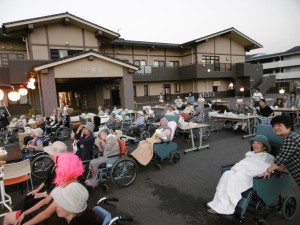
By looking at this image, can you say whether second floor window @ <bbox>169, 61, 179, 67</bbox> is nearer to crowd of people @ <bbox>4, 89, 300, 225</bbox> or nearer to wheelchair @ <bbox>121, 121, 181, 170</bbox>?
wheelchair @ <bbox>121, 121, 181, 170</bbox>

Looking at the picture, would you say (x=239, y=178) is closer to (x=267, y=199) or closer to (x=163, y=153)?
(x=267, y=199)

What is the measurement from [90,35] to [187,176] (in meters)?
16.7

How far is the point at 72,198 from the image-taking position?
2.00 metres

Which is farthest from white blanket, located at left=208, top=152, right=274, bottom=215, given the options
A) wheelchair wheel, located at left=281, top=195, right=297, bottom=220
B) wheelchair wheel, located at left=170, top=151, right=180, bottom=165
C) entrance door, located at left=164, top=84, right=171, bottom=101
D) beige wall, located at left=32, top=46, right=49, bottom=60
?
entrance door, located at left=164, top=84, right=171, bottom=101

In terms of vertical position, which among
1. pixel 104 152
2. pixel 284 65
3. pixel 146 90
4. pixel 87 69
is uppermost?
pixel 284 65

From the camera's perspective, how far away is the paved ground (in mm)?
3477

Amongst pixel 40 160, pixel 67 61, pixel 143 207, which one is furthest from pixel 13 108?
pixel 143 207

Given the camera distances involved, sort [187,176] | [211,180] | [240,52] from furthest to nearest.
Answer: [240,52] → [187,176] → [211,180]

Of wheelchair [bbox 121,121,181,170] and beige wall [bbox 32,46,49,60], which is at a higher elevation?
beige wall [bbox 32,46,49,60]

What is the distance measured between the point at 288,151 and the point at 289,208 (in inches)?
46.2

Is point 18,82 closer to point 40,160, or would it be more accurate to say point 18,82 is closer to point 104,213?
point 40,160

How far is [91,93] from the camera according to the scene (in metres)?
22.4

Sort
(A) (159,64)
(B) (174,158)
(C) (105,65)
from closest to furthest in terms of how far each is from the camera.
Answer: (B) (174,158) < (C) (105,65) < (A) (159,64)

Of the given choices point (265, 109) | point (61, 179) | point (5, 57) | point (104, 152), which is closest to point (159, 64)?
point (5, 57)
